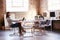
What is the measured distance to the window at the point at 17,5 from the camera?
405 inches

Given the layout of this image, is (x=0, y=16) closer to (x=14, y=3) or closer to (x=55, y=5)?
(x=14, y=3)

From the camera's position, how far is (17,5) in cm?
1040

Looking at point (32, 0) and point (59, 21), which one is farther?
point (32, 0)

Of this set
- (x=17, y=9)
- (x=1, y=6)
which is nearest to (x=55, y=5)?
(x=17, y=9)

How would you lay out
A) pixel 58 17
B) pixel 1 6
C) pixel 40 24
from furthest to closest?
pixel 1 6 < pixel 58 17 < pixel 40 24

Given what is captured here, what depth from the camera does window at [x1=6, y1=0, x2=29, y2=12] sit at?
33.8ft

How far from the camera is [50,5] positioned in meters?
9.89

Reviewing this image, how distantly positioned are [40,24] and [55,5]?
2.10 metres

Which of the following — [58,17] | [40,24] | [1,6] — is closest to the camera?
[40,24]

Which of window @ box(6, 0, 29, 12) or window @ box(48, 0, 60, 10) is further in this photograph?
window @ box(6, 0, 29, 12)

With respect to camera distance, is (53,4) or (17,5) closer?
(53,4)

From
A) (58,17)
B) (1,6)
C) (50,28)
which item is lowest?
(50,28)

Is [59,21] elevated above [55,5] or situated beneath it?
situated beneath

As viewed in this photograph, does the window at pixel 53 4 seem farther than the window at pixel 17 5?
No
